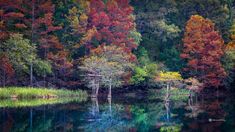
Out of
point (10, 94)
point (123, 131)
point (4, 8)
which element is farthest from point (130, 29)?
point (123, 131)

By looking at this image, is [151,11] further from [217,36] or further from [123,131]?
[123,131]

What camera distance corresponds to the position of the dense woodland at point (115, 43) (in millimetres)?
46562

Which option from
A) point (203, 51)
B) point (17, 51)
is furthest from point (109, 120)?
point (203, 51)

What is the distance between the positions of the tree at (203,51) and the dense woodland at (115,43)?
104mm

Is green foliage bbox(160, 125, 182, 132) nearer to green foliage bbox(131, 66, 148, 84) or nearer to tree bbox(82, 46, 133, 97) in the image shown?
tree bbox(82, 46, 133, 97)

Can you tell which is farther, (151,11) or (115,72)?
(151,11)

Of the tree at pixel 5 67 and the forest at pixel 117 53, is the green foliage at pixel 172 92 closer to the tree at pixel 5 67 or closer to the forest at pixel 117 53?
the forest at pixel 117 53

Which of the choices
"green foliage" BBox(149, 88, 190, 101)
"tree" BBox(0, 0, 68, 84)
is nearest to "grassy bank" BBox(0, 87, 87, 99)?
"tree" BBox(0, 0, 68, 84)

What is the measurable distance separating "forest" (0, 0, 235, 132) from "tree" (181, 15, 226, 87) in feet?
0.35

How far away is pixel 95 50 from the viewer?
4997 centimetres

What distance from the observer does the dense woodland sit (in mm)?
46562

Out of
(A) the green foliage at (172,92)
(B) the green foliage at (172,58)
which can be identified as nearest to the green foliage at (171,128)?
(A) the green foliage at (172,92)

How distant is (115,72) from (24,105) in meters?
14.8

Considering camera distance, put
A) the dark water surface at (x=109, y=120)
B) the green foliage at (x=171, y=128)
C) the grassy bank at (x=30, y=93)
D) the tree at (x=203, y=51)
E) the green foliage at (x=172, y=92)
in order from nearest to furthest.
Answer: the green foliage at (x=171, y=128) → the dark water surface at (x=109, y=120) → the grassy bank at (x=30, y=93) → the green foliage at (x=172, y=92) → the tree at (x=203, y=51)
